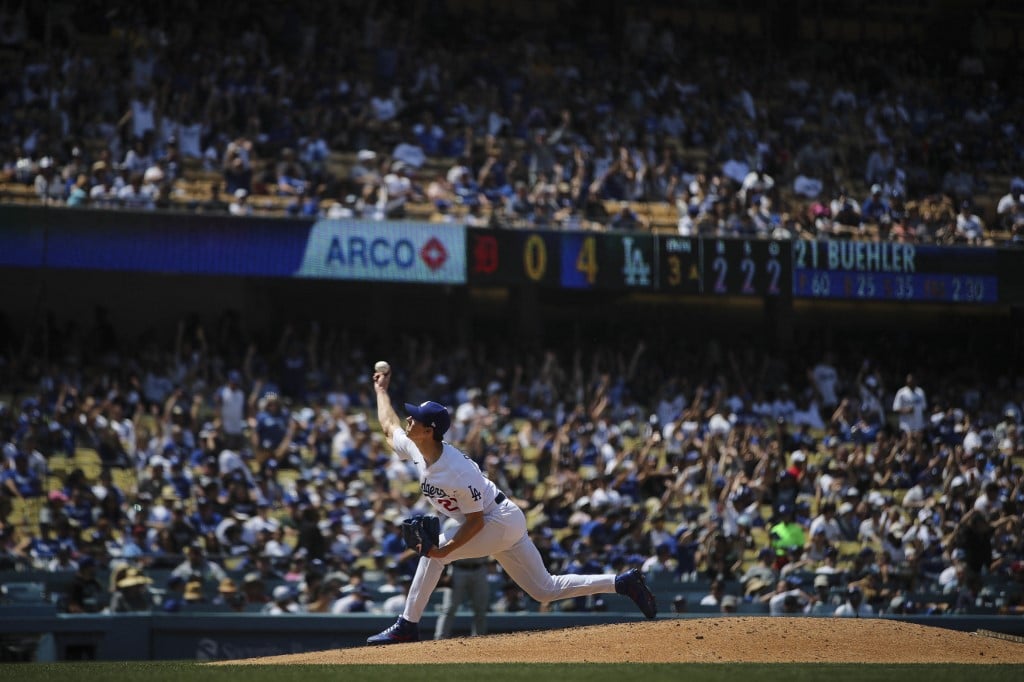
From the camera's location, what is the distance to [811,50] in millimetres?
28219

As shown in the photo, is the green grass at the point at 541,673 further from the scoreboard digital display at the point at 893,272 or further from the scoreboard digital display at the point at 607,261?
the scoreboard digital display at the point at 893,272

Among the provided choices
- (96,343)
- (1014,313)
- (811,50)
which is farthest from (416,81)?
(1014,313)

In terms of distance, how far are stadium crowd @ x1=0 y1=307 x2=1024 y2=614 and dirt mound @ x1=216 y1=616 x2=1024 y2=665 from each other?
449 cm

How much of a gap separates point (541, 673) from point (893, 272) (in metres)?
16.7

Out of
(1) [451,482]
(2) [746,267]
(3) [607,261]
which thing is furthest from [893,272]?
(1) [451,482]

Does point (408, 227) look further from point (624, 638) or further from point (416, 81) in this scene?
point (624, 638)

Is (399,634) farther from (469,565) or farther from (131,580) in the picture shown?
(131,580)

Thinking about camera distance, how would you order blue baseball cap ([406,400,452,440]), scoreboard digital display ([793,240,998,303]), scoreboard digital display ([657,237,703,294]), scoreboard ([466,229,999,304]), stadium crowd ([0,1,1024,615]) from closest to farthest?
blue baseball cap ([406,400,452,440]) < stadium crowd ([0,1,1024,615]) < scoreboard ([466,229,999,304]) < scoreboard digital display ([657,237,703,294]) < scoreboard digital display ([793,240,998,303])

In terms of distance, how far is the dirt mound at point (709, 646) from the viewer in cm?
870

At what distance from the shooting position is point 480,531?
8711 mm

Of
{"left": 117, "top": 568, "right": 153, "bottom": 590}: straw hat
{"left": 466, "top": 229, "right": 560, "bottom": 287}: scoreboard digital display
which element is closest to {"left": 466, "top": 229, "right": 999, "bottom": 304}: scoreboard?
{"left": 466, "top": 229, "right": 560, "bottom": 287}: scoreboard digital display

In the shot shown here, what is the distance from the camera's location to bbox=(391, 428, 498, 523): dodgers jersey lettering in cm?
853

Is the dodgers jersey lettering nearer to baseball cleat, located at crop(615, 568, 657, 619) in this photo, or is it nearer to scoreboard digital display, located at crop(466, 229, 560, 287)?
baseball cleat, located at crop(615, 568, 657, 619)

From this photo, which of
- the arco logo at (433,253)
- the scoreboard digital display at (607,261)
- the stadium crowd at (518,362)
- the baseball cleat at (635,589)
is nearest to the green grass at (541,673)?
the baseball cleat at (635,589)
